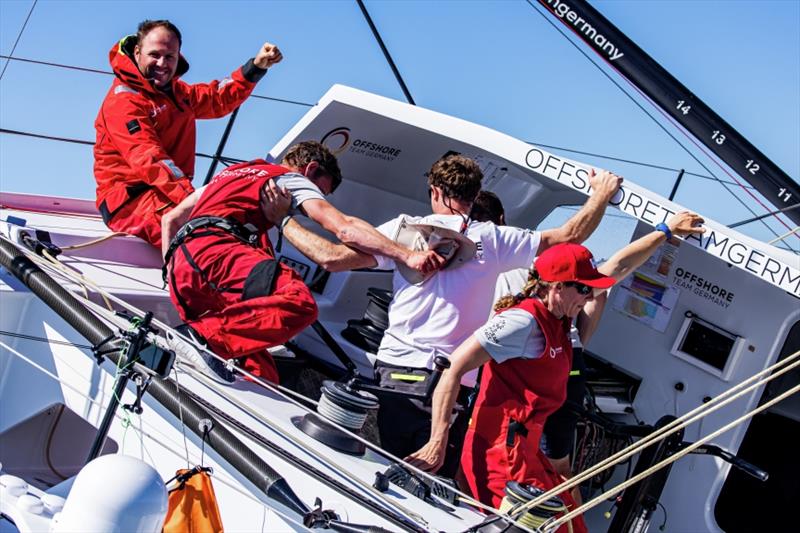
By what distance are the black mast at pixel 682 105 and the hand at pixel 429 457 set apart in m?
2.54

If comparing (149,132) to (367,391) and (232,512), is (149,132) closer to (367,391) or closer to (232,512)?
(367,391)

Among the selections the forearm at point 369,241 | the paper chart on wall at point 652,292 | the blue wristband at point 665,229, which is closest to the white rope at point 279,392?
the forearm at point 369,241

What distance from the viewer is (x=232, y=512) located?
3.05 metres

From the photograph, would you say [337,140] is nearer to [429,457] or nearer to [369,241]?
[369,241]

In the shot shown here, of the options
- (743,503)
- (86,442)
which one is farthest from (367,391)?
(743,503)

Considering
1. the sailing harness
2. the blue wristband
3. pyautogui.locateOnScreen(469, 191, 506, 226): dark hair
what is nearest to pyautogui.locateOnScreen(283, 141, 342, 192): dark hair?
the sailing harness

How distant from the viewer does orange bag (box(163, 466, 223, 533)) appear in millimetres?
2684

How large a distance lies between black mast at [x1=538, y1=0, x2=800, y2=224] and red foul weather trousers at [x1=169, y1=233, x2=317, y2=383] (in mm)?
2436

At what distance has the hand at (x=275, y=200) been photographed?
396 cm

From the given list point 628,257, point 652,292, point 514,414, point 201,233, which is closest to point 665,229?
point 628,257

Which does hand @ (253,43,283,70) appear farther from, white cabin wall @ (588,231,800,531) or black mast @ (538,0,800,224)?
white cabin wall @ (588,231,800,531)

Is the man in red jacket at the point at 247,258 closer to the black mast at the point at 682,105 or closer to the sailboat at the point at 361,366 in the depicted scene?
the sailboat at the point at 361,366

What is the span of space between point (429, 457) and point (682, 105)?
8.88 ft

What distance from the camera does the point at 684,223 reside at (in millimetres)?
4047
